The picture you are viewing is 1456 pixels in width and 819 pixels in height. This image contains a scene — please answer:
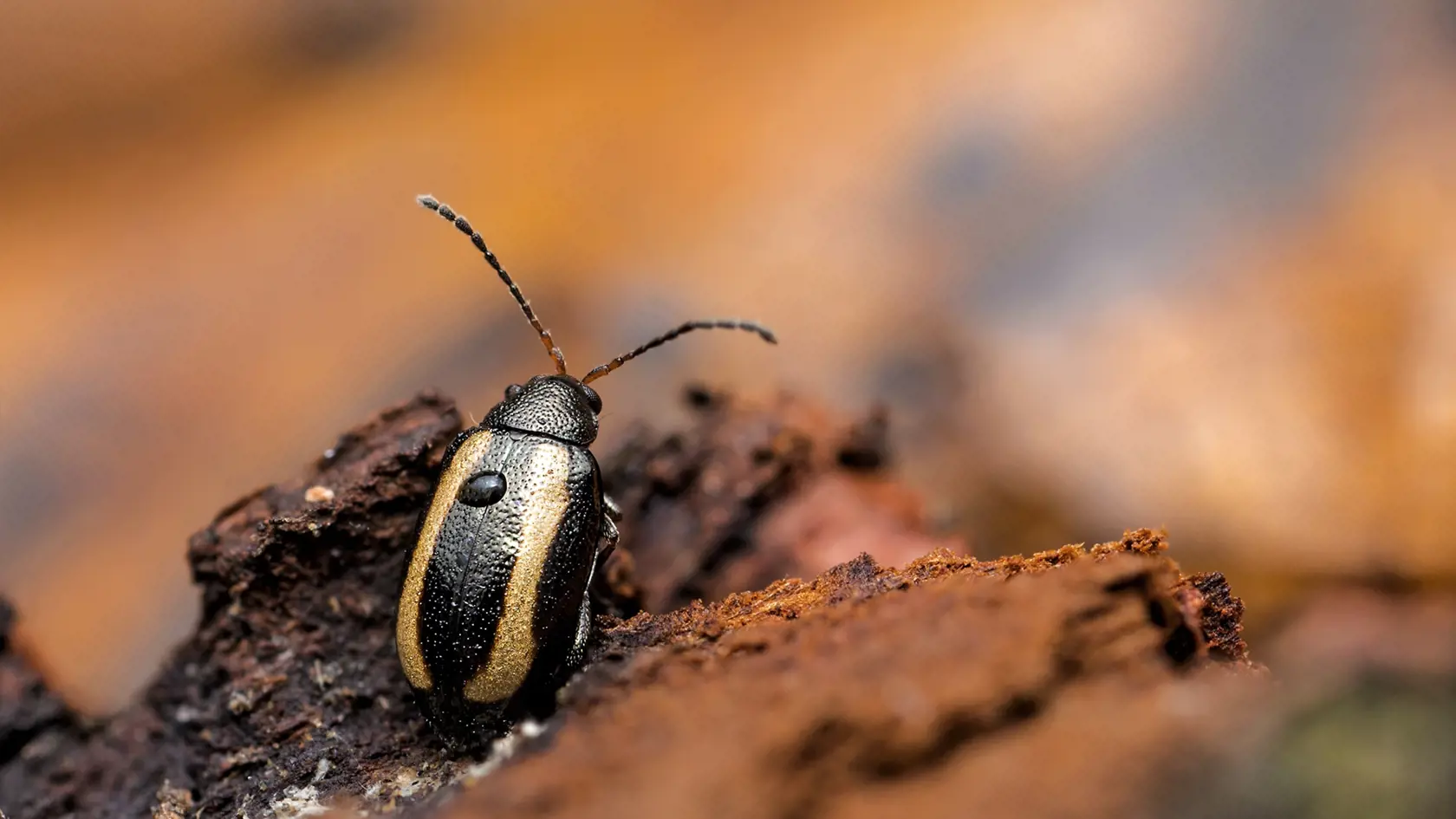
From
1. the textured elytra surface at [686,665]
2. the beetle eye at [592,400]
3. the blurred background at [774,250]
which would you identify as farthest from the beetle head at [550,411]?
the blurred background at [774,250]

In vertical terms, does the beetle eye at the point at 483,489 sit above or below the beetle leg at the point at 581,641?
above

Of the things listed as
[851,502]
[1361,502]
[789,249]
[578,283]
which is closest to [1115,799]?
[851,502]

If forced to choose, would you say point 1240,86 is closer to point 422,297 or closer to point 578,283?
point 578,283

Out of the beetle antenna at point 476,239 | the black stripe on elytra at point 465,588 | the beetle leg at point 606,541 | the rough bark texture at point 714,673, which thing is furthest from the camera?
the beetle antenna at point 476,239

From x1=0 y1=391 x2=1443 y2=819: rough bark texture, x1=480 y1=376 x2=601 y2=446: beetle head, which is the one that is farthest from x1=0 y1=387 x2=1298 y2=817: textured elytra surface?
x1=480 y1=376 x2=601 y2=446: beetle head

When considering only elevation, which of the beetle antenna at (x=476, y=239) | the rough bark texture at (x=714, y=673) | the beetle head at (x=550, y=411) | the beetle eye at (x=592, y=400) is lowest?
the rough bark texture at (x=714, y=673)

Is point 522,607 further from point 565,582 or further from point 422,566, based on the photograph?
point 422,566

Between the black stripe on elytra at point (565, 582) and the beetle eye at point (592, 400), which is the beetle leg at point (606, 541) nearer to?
the black stripe on elytra at point (565, 582)
